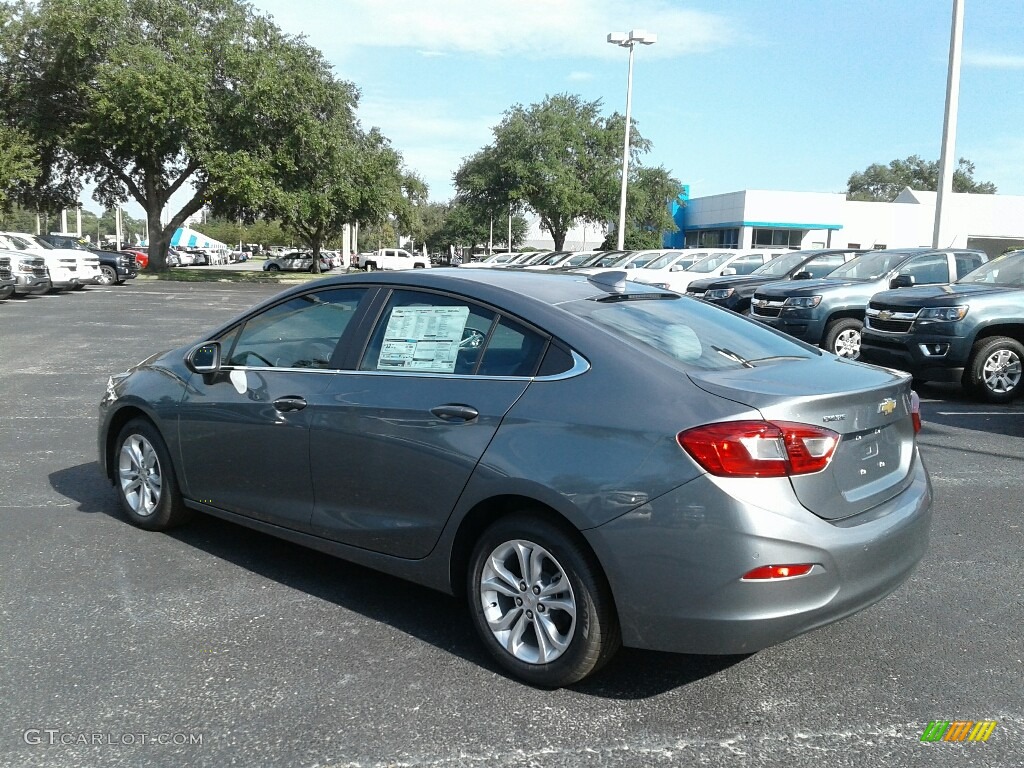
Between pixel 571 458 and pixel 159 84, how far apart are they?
3735 cm

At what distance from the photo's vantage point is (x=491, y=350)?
3.91 meters

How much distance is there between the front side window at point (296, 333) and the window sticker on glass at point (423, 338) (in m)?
0.32

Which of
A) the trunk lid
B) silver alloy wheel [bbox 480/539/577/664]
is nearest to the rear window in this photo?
the trunk lid

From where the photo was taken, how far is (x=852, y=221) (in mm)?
56562

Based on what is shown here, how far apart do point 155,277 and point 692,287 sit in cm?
2779

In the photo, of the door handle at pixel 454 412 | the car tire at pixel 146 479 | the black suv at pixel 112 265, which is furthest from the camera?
the black suv at pixel 112 265

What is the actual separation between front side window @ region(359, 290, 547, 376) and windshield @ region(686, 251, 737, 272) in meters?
20.1

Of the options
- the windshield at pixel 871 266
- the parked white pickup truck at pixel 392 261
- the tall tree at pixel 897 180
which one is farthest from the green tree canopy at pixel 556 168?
the tall tree at pixel 897 180

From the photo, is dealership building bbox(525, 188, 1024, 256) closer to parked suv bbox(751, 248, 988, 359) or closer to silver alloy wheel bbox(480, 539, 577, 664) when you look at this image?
parked suv bbox(751, 248, 988, 359)

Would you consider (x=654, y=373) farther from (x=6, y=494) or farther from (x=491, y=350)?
(x=6, y=494)

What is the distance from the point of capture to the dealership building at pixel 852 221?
54.8 m

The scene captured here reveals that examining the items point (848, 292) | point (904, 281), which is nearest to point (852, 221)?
point (848, 292)

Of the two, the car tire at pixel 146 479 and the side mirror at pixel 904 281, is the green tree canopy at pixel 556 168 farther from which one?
the car tire at pixel 146 479

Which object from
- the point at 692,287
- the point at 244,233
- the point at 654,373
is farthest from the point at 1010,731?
the point at 244,233
